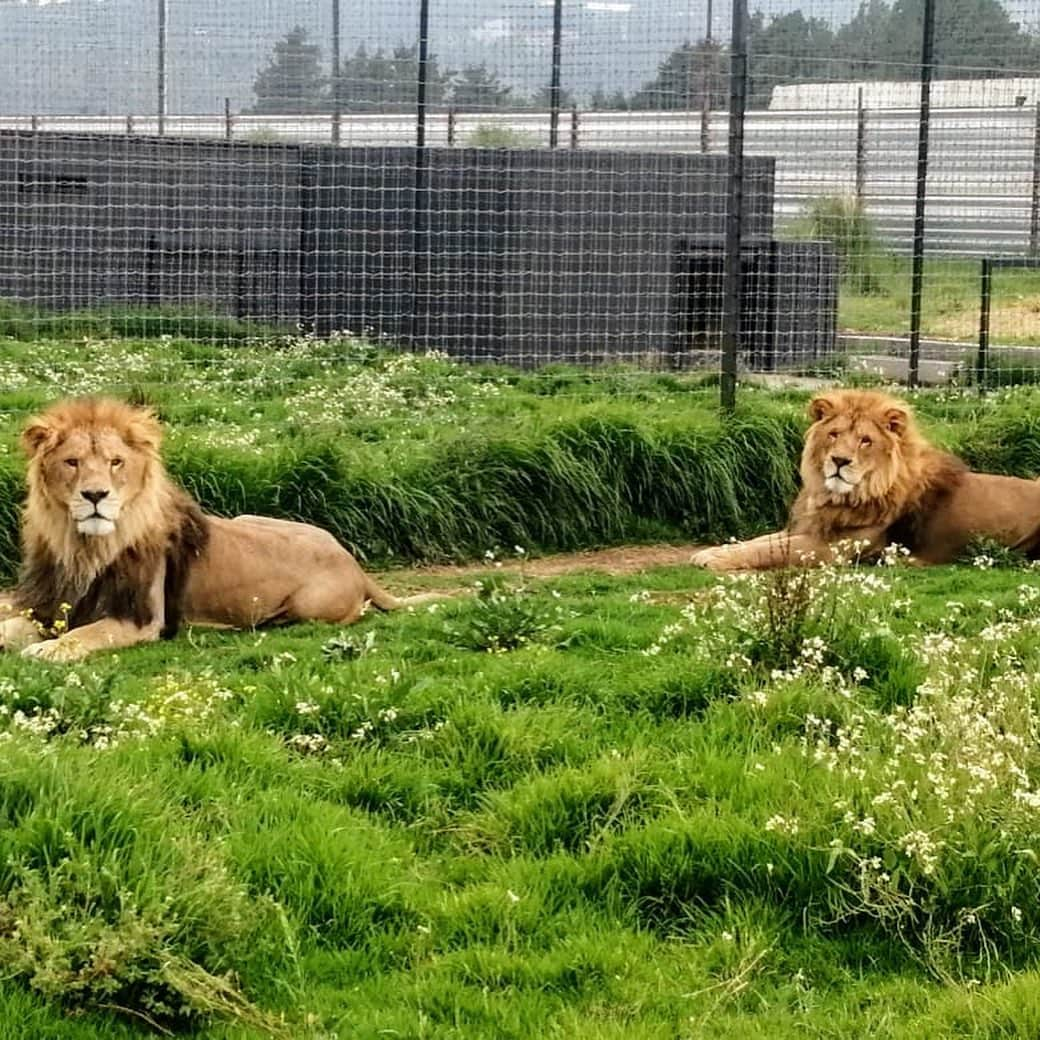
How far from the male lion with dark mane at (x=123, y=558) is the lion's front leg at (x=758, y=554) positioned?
2.13 meters

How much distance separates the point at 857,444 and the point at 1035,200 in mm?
8692

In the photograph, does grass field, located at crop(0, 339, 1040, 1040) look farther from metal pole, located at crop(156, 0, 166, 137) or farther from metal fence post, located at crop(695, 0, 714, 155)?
metal pole, located at crop(156, 0, 166, 137)

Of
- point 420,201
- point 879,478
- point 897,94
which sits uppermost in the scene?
point 897,94

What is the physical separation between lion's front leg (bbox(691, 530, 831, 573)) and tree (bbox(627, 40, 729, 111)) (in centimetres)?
490

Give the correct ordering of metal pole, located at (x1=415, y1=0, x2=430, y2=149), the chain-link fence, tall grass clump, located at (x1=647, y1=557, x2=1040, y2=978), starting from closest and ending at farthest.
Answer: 1. tall grass clump, located at (x1=647, y1=557, x2=1040, y2=978)
2. metal pole, located at (x1=415, y1=0, x2=430, y2=149)
3. the chain-link fence

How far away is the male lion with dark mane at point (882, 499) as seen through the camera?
30.4 ft

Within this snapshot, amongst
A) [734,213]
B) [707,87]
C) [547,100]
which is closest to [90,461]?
[734,213]

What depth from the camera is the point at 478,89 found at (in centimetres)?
1434

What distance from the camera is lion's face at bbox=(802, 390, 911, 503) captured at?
9211mm

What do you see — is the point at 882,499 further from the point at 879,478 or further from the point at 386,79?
the point at 386,79

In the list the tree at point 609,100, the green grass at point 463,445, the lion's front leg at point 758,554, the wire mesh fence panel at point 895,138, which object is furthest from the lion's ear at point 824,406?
the tree at point 609,100

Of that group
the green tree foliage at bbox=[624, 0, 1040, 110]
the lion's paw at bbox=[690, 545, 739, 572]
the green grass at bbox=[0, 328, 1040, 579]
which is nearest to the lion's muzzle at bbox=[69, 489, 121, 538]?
the green grass at bbox=[0, 328, 1040, 579]

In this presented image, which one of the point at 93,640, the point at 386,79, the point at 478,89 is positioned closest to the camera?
the point at 93,640

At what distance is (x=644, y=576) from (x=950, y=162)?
670 cm
